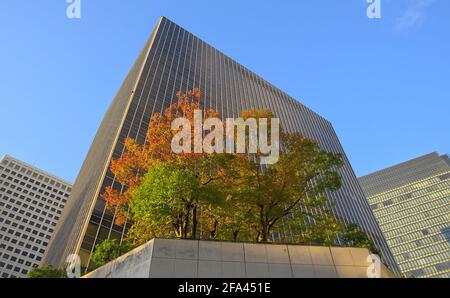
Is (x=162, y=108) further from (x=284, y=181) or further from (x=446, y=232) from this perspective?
(x=446, y=232)

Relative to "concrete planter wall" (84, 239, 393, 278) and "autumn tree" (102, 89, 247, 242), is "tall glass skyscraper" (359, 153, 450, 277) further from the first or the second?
"autumn tree" (102, 89, 247, 242)

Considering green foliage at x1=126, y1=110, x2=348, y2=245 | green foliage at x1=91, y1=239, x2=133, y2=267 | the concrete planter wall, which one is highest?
green foliage at x1=126, y1=110, x2=348, y2=245

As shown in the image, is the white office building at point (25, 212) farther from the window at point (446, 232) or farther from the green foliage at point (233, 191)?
the window at point (446, 232)

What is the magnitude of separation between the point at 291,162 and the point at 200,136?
5.55 meters

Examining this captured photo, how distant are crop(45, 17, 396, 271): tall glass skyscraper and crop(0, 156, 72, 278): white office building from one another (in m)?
49.2

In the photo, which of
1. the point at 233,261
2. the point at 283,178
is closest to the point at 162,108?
the point at 283,178

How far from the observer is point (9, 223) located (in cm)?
12300

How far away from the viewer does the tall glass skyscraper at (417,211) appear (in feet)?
444

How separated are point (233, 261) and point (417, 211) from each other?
→ 151974mm

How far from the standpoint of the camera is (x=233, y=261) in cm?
1723

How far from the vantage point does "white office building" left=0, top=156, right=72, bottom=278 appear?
379ft

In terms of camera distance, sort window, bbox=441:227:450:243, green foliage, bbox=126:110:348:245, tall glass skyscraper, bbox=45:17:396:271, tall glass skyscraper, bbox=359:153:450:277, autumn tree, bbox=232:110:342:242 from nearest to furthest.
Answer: green foliage, bbox=126:110:348:245
autumn tree, bbox=232:110:342:242
tall glass skyscraper, bbox=45:17:396:271
tall glass skyscraper, bbox=359:153:450:277
window, bbox=441:227:450:243

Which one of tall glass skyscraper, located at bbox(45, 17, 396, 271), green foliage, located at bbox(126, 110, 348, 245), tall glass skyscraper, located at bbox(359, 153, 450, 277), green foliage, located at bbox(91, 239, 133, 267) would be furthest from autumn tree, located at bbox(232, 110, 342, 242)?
tall glass skyscraper, located at bbox(359, 153, 450, 277)
